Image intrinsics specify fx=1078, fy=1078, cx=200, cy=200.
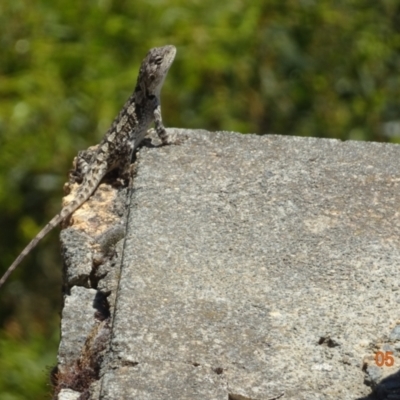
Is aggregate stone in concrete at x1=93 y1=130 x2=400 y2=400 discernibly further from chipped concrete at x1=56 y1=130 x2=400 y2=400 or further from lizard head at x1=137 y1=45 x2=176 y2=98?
lizard head at x1=137 y1=45 x2=176 y2=98

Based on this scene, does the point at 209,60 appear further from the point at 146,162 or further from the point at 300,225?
the point at 300,225


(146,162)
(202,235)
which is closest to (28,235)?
(146,162)

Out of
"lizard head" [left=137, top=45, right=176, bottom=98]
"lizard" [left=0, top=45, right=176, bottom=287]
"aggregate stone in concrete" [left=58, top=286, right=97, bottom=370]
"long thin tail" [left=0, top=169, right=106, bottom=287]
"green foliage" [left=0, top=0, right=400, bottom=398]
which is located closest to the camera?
"aggregate stone in concrete" [left=58, top=286, right=97, bottom=370]

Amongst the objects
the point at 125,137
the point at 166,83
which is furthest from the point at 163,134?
the point at 166,83

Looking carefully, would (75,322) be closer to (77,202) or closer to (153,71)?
(77,202)

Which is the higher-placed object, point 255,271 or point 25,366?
point 25,366
